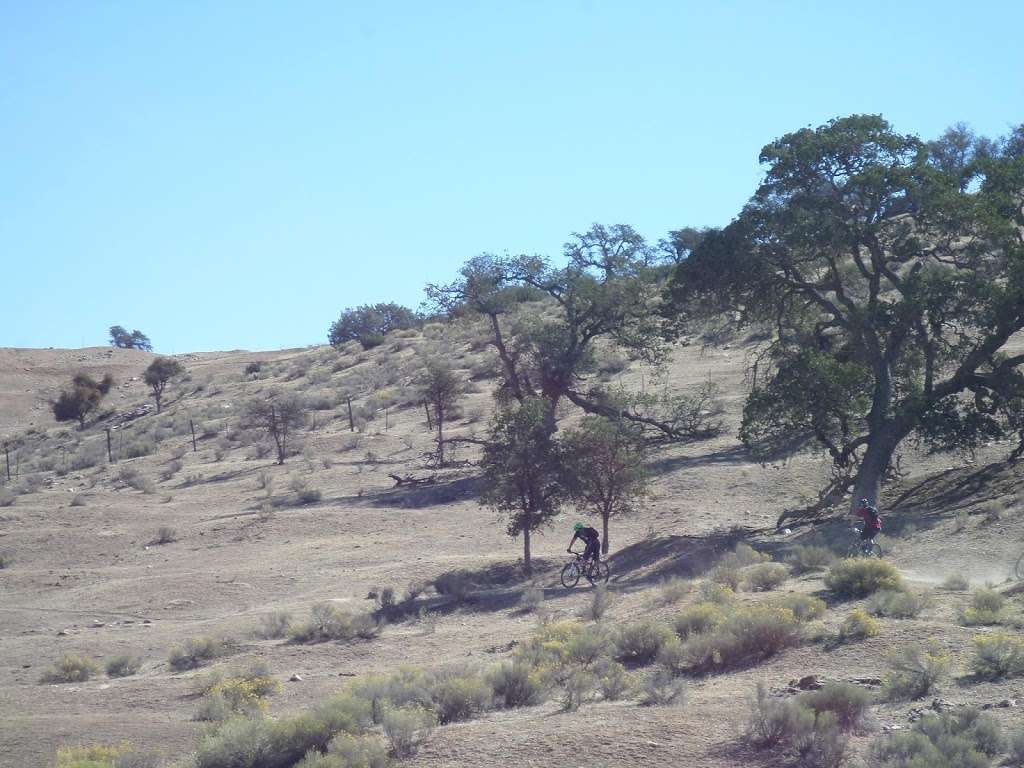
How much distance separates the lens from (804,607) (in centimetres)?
1468

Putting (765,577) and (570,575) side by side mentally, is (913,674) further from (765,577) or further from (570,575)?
(570,575)

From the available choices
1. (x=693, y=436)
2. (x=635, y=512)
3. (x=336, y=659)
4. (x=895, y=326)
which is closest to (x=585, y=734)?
(x=336, y=659)

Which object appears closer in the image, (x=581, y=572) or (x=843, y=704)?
(x=843, y=704)

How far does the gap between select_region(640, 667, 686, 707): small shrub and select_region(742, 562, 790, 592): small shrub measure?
616cm

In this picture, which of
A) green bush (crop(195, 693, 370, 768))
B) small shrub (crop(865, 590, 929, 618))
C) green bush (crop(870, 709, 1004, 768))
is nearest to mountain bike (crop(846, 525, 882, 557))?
small shrub (crop(865, 590, 929, 618))

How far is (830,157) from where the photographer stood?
2572 cm

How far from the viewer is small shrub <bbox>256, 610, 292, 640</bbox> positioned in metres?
21.2

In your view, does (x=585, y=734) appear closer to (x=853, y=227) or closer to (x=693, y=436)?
(x=853, y=227)

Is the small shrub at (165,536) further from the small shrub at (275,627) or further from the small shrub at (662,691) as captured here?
the small shrub at (662,691)

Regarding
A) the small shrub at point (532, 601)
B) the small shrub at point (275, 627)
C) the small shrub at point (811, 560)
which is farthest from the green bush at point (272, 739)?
the small shrub at point (811, 560)

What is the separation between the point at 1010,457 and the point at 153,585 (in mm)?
21181

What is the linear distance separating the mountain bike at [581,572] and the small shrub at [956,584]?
8.03 meters

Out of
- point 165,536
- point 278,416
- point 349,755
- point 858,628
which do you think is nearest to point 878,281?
point 858,628

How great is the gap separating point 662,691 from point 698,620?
3467 millimetres
